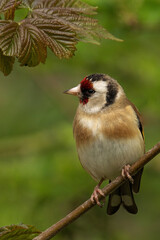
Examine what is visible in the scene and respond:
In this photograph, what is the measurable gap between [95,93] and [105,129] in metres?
0.42

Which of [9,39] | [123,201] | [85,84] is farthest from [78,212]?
[123,201]

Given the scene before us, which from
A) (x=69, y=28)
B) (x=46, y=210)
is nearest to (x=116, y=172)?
(x=46, y=210)

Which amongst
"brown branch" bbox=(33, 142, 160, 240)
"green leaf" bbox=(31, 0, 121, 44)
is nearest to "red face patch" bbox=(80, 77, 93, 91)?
"brown branch" bbox=(33, 142, 160, 240)

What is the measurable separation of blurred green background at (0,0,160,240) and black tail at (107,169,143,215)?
2.86 ft

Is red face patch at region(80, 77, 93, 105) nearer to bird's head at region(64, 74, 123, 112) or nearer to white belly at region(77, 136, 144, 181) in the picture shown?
bird's head at region(64, 74, 123, 112)

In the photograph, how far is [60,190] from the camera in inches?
229

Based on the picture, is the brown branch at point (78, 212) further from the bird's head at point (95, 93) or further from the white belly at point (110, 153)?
the bird's head at point (95, 93)

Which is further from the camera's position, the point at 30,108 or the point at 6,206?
the point at 30,108

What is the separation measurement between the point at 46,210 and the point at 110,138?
83.8 inches

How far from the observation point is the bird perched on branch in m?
4.38

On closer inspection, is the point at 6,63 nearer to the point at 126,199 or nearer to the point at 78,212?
the point at 78,212

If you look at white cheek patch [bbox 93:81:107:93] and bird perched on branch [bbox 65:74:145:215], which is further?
white cheek patch [bbox 93:81:107:93]

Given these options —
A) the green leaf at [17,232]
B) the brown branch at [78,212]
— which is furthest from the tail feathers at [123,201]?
the green leaf at [17,232]

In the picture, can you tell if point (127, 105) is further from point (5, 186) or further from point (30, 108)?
point (30, 108)
